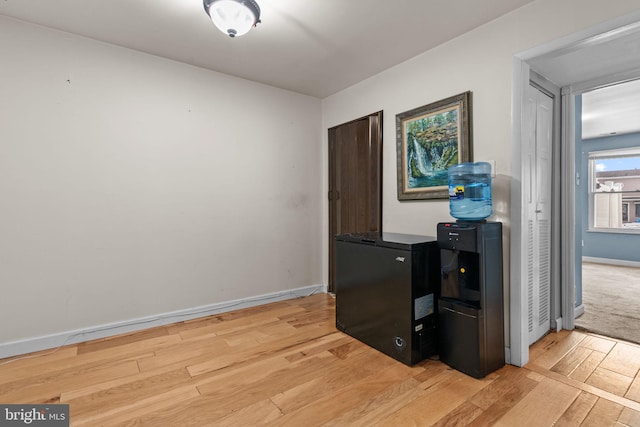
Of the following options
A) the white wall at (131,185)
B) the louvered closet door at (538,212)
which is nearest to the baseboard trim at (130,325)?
the white wall at (131,185)

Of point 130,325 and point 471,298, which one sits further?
point 130,325

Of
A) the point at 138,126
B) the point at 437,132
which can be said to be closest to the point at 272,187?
the point at 138,126

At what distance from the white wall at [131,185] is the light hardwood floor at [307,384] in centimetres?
46

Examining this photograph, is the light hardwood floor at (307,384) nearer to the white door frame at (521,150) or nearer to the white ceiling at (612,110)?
the white door frame at (521,150)

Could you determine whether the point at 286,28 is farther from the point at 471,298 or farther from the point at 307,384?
→ the point at 307,384

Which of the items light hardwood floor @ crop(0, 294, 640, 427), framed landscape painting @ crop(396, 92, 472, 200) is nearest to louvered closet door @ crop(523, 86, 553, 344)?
light hardwood floor @ crop(0, 294, 640, 427)

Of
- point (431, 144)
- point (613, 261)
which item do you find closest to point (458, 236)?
point (431, 144)

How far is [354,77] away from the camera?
10.7ft

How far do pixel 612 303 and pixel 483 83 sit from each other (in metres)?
3.10

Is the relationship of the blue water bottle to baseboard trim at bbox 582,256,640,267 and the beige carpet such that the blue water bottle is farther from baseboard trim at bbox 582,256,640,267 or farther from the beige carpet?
baseboard trim at bbox 582,256,640,267

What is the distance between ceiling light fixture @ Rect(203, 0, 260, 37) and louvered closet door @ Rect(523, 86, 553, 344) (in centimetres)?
204

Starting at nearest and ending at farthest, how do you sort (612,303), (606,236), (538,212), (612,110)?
(538,212) < (612,303) < (612,110) < (606,236)

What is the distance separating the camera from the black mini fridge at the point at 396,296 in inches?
81.2

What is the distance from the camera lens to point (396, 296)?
215cm
